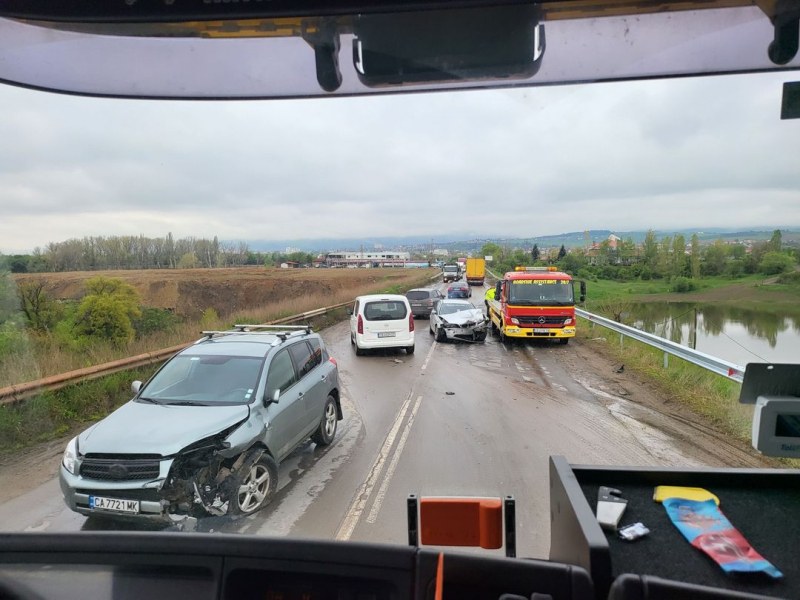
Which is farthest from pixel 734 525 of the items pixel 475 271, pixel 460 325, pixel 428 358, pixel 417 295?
pixel 475 271

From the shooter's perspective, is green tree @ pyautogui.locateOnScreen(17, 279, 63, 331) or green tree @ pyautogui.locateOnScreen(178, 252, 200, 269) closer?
green tree @ pyautogui.locateOnScreen(178, 252, 200, 269)

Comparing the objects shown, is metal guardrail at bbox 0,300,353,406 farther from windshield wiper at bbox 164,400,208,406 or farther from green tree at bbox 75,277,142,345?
green tree at bbox 75,277,142,345

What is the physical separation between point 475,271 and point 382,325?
138 feet

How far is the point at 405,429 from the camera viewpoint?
6832 mm

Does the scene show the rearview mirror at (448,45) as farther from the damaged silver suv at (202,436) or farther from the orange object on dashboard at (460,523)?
the damaged silver suv at (202,436)

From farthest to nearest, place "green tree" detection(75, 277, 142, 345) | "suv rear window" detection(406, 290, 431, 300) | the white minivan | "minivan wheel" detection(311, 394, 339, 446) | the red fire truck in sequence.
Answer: "suv rear window" detection(406, 290, 431, 300) → the red fire truck → the white minivan → "green tree" detection(75, 277, 142, 345) → "minivan wheel" detection(311, 394, 339, 446)

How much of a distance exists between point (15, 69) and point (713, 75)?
85.5 inches

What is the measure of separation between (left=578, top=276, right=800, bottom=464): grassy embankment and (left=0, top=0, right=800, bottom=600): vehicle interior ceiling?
2.46ft

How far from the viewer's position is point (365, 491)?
15.6 feet

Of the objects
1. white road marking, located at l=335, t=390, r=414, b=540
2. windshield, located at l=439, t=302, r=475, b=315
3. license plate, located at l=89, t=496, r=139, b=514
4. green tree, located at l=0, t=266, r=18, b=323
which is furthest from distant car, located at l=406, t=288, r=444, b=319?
green tree, located at l=0, t=266, r=18, b=323

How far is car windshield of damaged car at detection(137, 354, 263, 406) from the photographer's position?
493 centimetres

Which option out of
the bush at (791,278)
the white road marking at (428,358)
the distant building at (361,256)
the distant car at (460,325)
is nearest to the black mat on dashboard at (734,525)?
the bush at (791,278)

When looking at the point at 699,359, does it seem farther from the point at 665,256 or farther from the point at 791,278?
the point at 791,278

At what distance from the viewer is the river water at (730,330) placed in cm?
189
